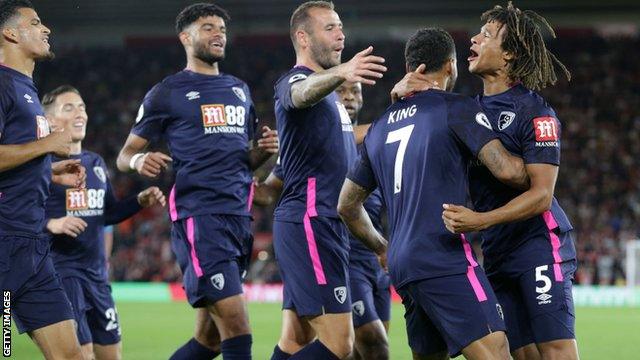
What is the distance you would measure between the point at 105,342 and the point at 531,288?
4.28m

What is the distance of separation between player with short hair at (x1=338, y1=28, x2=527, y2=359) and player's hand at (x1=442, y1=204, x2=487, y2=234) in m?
0.07

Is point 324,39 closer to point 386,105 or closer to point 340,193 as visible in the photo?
point 340,193

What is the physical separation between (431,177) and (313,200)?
1.49 meters

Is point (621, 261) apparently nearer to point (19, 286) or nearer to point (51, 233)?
point (51, 233)

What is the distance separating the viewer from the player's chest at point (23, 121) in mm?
5801

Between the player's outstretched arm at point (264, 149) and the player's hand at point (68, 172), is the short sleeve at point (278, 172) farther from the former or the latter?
the player's hand at point (68, 172)

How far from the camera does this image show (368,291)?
24.4ft

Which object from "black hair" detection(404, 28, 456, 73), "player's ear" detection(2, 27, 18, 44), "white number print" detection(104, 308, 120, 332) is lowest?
"white number print" detection(104, 308, 120, 332)

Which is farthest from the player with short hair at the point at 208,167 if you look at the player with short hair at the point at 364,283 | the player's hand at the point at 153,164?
the player with short hair at the point at 364,283

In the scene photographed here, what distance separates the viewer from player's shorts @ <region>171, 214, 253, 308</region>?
6.73 meters

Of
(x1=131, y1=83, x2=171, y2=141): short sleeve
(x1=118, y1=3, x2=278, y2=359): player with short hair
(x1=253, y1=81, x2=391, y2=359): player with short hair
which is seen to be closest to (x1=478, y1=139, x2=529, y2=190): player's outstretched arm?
(x1=253, y1=81, x2=391, y2=359): player with short hair

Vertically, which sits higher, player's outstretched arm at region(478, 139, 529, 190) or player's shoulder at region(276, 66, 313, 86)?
player's shoulder at region(276, 66, 313, 86)

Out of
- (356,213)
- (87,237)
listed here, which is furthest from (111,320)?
(356,213)

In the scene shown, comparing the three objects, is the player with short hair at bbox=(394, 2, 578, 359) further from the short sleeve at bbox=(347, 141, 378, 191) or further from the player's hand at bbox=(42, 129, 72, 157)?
the player's hand at bbox=(42, 129, 72, 157)
